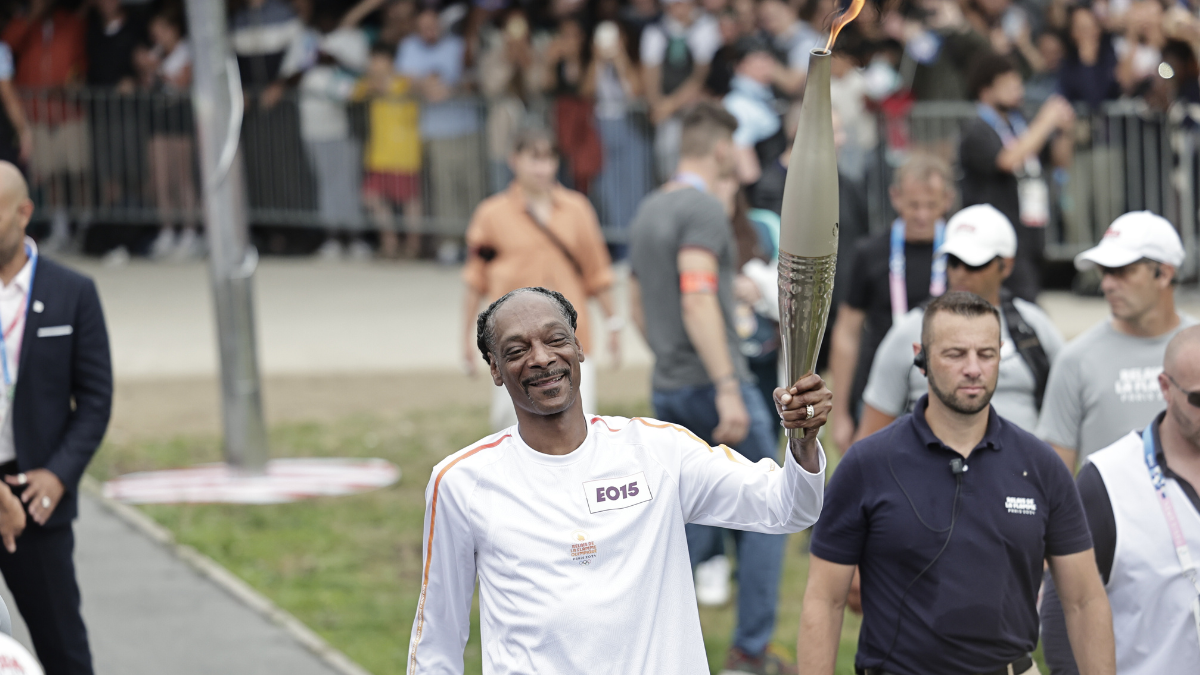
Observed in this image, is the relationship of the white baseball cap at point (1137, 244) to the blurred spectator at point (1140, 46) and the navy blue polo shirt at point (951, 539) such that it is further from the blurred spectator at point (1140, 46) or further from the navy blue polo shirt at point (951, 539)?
the blurred spectator at point (1140, 46)

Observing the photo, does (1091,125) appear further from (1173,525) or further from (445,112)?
(1173,525)

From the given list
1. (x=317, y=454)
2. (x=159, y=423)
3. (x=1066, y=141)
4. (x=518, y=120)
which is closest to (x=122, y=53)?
(x=518, y=120)

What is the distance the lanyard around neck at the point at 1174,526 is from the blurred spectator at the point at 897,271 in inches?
87.4

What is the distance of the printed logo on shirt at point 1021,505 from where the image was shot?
185 inches

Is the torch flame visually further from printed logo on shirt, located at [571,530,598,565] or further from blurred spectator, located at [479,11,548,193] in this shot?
blurred spectator, located at [479,11,548,193]

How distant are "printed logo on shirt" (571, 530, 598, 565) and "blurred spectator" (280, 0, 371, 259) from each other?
14.4m

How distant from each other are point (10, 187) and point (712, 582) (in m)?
3.94

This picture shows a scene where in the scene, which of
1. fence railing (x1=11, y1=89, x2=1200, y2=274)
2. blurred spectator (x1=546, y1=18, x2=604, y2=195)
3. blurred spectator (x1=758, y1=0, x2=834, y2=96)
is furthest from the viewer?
blurred spectator (x1=546, y1=18, x2=604, y2=195)

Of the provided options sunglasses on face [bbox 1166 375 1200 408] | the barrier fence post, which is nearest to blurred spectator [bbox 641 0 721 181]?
the barrier fence post

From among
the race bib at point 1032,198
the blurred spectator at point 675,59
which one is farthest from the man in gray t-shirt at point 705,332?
the blurred spectator at point 675,59

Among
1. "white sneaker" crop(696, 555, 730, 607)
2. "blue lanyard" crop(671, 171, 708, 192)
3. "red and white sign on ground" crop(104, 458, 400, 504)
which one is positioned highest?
"blue lanyard" crop(671, 171, 708, 192)

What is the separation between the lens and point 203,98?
33.7 feet

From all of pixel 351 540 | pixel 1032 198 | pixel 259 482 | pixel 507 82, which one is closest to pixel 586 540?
pixel 351 540

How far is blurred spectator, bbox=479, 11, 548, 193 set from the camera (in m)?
16.7
